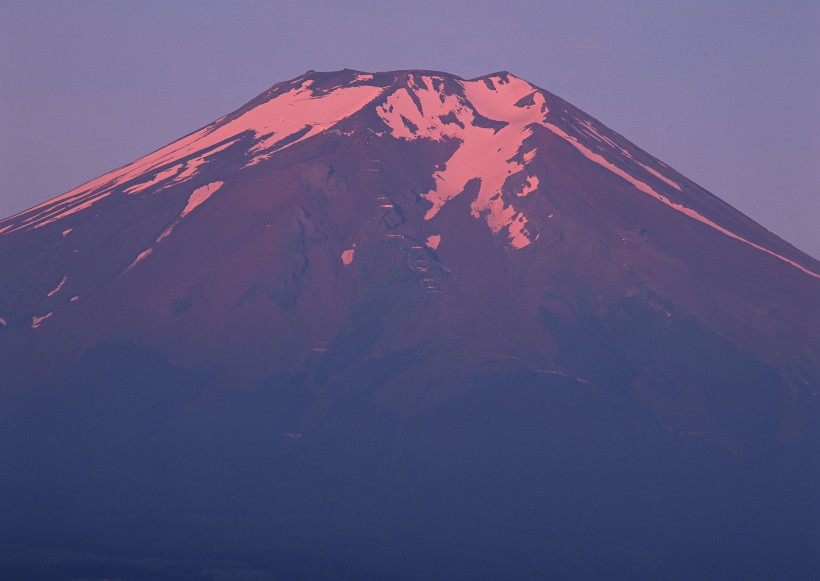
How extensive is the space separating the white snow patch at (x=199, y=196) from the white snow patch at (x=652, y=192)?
24647 millimetres

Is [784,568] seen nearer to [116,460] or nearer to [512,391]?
[512,391]

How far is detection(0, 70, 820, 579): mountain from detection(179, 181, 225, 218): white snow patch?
0.87ft

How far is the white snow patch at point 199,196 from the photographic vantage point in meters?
108

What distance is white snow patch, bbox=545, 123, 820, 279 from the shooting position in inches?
4296

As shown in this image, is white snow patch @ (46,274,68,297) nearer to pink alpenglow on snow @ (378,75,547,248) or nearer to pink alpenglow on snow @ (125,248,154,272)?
pink alpenglow on snow @ (125,248,154,272)

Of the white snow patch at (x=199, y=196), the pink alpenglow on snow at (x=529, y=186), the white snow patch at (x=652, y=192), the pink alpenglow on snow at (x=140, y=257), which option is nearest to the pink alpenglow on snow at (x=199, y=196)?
the white snow patch at (x=199, y=196)

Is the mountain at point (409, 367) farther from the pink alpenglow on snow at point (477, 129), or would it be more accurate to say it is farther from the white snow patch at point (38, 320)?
the pink alpenglow on snow at point (477, 129)

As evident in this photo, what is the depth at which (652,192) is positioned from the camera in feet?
358

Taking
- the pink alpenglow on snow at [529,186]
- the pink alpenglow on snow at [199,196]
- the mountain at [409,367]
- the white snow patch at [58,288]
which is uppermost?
the pink alpenglow on snow at [199,196]

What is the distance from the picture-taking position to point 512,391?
9494 centimetres

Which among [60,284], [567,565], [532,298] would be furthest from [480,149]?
[567,565]

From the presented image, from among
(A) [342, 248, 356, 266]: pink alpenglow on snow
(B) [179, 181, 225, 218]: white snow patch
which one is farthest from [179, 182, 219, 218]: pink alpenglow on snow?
(A) [342, 248, 356, 266]: pink alpenglow on snow

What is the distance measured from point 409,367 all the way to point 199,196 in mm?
23441

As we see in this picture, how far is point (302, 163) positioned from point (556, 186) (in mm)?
18199
